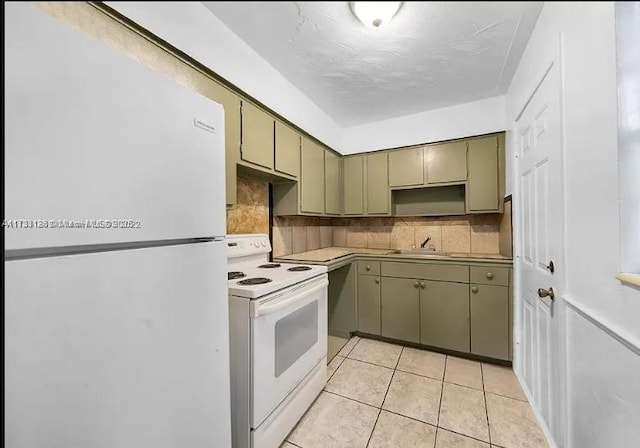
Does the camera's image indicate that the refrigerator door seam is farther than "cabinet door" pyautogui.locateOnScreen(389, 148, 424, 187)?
No

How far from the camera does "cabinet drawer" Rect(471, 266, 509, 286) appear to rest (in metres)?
1.99

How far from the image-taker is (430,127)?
94.3 inches

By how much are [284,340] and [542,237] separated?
121cm

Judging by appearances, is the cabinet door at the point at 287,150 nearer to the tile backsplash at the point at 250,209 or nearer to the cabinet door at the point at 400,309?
the tile backsplash at the point at 250,209

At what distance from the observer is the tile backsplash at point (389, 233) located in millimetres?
2436

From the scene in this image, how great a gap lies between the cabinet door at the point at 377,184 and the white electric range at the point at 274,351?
129 cm

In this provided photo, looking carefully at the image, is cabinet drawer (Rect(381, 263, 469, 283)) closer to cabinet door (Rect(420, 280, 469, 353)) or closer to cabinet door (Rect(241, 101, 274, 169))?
cabinet door (Rect(420, 280, 469, 353))

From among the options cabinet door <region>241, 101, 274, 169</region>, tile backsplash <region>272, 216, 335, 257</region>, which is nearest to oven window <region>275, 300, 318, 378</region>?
tile backsplash <region>272, 216, 335, 257</region>

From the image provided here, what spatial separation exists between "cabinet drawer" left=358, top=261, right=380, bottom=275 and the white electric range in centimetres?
91

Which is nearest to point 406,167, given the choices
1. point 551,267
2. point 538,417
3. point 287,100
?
point 287,100

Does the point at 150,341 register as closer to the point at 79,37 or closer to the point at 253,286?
the point at 253,286

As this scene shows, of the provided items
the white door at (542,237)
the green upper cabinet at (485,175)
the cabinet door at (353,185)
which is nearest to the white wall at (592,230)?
the white door at (542,237)

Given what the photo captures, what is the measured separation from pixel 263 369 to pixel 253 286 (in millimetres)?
369

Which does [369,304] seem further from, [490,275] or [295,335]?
[295,335]
